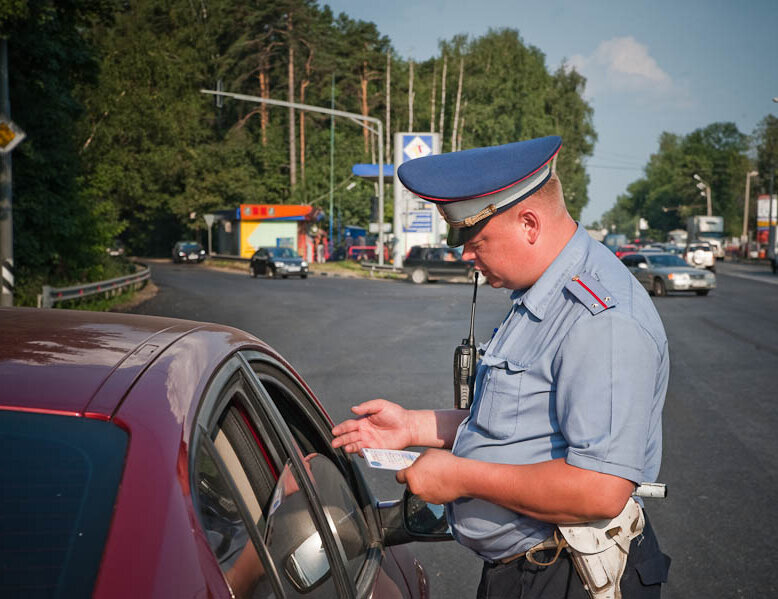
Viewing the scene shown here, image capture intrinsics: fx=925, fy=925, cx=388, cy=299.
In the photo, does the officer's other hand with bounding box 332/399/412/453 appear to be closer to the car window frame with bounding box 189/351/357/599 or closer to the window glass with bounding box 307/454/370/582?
the window glass with bounding box 307/454/370/582

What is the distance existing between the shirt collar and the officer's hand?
0.40m

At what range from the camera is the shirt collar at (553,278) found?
215 centimetres

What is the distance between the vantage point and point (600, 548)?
2.13 meters

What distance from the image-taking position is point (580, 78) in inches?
3361

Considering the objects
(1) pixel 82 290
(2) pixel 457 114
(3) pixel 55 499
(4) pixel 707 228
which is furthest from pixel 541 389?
(4) pixel 707 228

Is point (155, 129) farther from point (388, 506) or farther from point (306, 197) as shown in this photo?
point (388, 506)

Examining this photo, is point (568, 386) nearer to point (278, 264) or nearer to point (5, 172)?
point (5, 172)

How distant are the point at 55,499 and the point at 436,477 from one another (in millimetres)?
949

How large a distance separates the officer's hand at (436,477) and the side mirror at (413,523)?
0.36 meters

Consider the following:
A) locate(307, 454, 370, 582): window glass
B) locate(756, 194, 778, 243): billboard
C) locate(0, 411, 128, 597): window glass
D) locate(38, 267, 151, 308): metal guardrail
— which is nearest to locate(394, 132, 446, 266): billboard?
locate(38, 267, 151, 308): metal guardrail

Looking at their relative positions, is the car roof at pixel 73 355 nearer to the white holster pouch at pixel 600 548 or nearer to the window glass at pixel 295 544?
the window glass at pixel 295 544

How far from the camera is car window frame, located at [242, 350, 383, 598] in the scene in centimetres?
227

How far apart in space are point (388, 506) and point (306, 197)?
2642 inches

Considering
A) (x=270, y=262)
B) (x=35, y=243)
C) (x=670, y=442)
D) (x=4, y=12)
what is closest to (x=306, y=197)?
(x=270, y=262)
